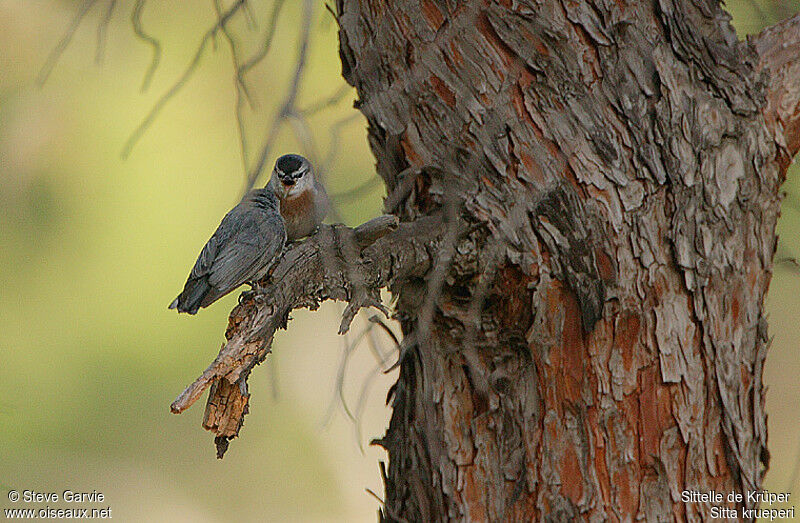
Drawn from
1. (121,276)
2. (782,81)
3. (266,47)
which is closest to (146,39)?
(266,47)

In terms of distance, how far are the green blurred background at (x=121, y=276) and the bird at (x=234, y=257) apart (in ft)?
4.05

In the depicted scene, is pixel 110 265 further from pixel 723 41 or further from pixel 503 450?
pixel 723 41

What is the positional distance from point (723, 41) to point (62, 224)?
7.83ft

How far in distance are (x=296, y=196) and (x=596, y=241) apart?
0.66 meters

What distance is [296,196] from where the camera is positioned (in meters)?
1.72

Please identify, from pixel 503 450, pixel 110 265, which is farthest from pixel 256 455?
pixel 503 450

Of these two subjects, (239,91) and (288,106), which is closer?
(288,106)

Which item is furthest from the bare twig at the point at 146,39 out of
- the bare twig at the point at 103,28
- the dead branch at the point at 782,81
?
the dead branch at the point at 782,81

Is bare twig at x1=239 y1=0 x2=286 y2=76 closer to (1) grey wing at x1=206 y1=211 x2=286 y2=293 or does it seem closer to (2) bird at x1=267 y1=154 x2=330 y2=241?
(1) grey wing at x1=206 y1=211 x2=286 y2=293

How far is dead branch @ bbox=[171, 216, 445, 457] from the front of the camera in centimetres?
119

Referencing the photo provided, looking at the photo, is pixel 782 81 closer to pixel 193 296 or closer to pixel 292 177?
pixel 292 177

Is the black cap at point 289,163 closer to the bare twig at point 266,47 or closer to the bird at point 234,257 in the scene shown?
the bird at point 234,257

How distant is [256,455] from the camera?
135 inches

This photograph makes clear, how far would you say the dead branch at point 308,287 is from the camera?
1187 millimetres
